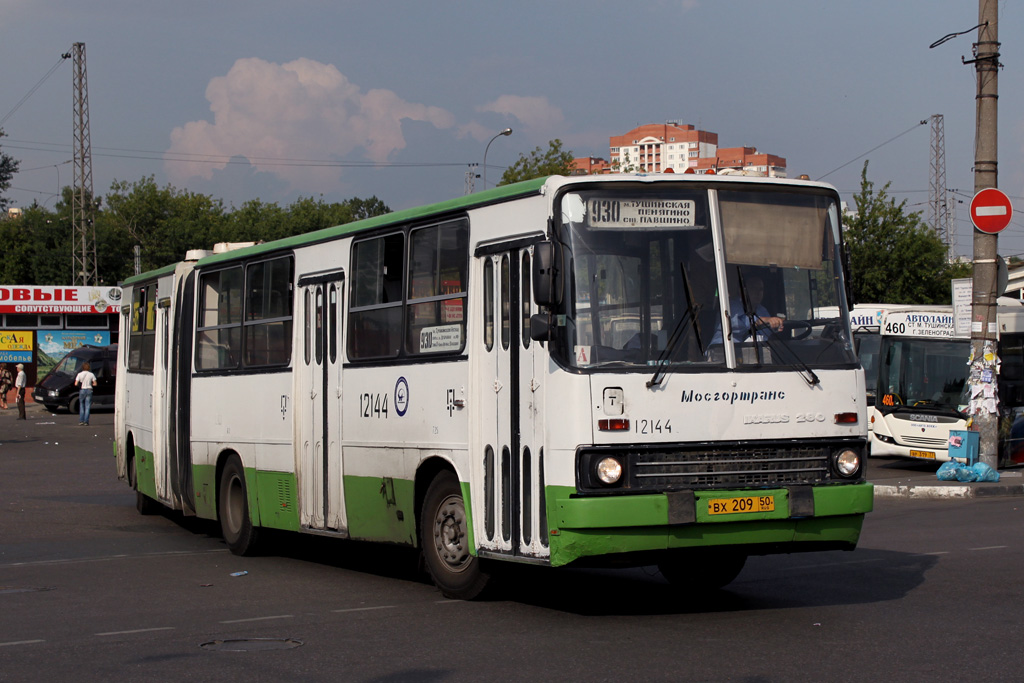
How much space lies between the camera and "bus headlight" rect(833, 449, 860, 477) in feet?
29.5

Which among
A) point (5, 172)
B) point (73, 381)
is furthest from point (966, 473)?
point (5, 172)

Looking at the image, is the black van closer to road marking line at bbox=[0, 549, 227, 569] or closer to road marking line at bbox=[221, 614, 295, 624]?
road marking line at bbox=[0, 549, 227, 569]

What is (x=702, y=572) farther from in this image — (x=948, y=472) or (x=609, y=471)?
(x=948, y=472)

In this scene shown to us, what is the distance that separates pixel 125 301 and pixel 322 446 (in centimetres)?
726

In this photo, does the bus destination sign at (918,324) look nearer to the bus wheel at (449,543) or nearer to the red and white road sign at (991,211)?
the red and white road sign at (991,211)

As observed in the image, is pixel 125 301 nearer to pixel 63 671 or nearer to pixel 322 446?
pixel 322 446

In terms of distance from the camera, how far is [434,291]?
1017cm

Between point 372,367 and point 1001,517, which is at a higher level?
point 372,367

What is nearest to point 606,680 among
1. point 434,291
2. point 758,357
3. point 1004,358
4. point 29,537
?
point 758,357

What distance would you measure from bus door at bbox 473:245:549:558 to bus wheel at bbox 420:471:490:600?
1.42 ft

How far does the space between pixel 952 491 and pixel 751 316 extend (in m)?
11.2

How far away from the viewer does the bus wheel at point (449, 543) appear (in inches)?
380

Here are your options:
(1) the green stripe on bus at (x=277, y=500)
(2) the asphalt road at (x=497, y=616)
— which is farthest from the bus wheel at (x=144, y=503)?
(1) the green stripe on bus at (x=277, y=500)

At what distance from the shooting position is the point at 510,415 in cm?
908
